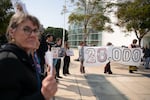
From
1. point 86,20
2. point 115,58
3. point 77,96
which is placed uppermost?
point 86,20

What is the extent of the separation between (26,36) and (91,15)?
21196 mm

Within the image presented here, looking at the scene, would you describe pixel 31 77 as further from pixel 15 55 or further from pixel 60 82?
pixel 60 82

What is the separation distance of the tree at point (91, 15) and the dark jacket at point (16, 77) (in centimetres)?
2084

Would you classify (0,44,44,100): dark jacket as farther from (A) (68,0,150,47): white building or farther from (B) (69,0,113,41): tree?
(A) (68,0,150,47): white building

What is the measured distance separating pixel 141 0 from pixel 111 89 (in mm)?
12750

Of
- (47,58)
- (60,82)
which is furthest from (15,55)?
(60,82)

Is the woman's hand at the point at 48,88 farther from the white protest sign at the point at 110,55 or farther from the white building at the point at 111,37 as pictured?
the white building at the point at 111,37

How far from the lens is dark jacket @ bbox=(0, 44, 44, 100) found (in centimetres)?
165

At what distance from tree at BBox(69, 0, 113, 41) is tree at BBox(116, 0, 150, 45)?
174 cm

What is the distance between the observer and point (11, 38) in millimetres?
2043

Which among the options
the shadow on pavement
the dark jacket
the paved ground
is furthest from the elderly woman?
the shadow on pavement

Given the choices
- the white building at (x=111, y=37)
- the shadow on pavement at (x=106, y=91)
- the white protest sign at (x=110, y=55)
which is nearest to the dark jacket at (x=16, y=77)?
the shadow on pavement at (x=106, y=91)

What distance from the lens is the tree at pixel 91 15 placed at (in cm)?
2272

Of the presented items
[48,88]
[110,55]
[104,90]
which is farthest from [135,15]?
[48,88]
